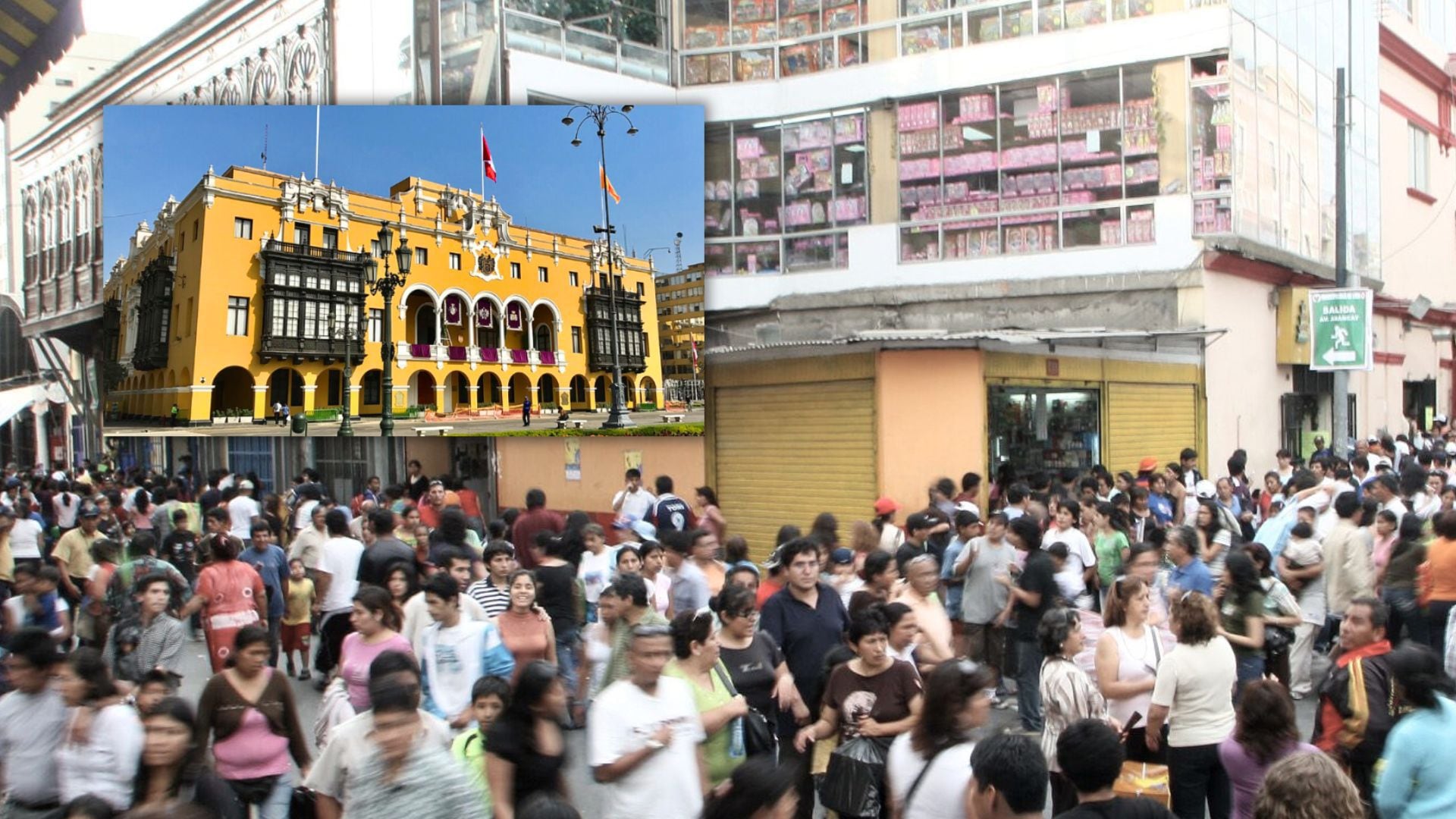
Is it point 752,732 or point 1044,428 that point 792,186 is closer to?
point 1044,428

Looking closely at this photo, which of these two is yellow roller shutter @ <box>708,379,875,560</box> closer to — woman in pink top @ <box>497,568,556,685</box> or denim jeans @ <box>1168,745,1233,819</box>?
woman in pink top @ <box>497,568,556,685</box>

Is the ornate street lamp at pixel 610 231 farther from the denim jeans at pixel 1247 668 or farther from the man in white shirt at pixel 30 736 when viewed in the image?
the man in white shirt at pixel 30 736

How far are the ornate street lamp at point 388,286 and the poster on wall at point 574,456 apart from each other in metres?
2.41

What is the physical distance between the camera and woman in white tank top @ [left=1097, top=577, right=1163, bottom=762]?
5359 millimetres

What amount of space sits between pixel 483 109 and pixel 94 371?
22.5ft

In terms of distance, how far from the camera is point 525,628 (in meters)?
6.33

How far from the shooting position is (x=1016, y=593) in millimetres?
7473

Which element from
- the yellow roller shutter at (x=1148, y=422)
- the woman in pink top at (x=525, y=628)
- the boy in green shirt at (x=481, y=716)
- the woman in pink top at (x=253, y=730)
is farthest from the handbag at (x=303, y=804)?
the yellow roller shutter at (x=1148, y=422)

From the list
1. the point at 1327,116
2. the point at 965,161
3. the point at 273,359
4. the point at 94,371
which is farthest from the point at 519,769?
the point at 1327,116

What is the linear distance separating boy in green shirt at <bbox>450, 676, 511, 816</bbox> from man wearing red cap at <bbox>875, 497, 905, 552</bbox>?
15.0 ft

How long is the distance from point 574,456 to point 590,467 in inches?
11.7

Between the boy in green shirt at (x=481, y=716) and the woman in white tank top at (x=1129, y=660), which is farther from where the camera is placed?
the woman in white tank top at (x=1129, y=660)

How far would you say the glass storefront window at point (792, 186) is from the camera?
20.9m

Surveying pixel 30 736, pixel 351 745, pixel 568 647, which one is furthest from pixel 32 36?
pixel 351 745
